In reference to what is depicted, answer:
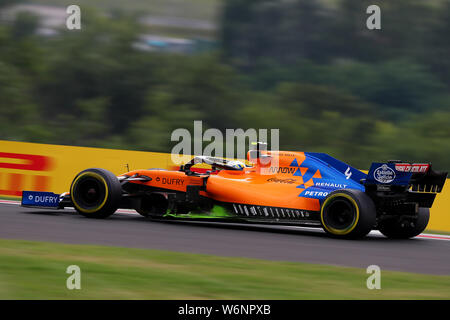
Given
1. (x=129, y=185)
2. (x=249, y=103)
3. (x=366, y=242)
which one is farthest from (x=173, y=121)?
(x=366, y=242)

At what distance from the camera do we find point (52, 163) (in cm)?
1550

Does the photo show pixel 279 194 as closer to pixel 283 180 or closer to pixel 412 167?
pixel 283 180

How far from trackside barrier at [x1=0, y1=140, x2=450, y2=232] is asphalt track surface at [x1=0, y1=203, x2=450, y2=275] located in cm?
298

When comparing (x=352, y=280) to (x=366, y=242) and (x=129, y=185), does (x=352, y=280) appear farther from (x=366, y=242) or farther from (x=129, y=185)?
(x=129, y=185)

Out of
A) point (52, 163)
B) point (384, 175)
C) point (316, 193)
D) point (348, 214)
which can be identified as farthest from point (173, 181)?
point (52, 163)

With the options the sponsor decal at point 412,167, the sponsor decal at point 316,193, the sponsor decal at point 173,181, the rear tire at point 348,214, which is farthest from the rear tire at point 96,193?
the sponsor decal at point 412,167

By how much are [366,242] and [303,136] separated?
22748 mm

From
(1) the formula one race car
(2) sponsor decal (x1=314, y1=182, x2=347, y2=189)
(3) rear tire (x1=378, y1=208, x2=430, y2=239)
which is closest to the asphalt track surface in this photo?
(3) rear tire (x1=378, y1=208, x2=430, y2=239)

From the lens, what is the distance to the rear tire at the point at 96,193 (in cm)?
1179

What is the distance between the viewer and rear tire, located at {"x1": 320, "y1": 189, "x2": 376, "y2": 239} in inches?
402

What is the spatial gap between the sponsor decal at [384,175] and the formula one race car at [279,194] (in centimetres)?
1

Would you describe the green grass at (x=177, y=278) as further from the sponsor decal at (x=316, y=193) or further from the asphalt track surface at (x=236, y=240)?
the sponsor decal at (x=316, y=193)

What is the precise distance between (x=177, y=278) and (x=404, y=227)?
5.30m

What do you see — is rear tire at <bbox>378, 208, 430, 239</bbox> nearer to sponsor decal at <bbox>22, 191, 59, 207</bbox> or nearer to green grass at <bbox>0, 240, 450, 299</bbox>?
green grass at <bbox>0, 240, 450, 299</bbox>
